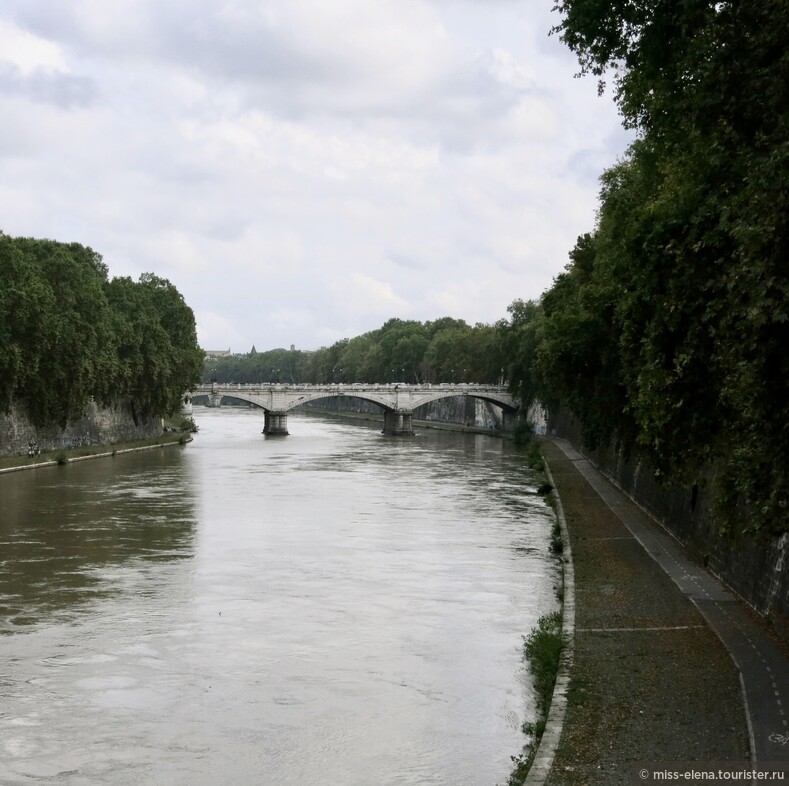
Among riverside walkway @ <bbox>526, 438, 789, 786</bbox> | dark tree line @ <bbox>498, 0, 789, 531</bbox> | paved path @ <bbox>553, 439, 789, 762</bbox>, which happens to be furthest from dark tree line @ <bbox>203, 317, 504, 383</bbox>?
dark tree line @ <bbox>498, 0, 789, 531</bbox>

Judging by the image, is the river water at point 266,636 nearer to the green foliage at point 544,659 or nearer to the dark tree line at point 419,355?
the green foliage at point 544,659

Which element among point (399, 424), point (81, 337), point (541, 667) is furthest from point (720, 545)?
point (399, 424)

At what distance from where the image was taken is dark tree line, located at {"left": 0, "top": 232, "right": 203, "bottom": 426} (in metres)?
48.9

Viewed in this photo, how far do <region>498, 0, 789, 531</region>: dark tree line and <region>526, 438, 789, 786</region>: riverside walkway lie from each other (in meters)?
2.09

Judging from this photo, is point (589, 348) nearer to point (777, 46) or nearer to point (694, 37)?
point (694, 37)

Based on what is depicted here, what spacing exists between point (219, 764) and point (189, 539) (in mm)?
17889

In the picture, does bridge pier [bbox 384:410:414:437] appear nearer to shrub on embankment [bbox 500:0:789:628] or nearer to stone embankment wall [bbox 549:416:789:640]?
stone embankment wall [bbox 549:416:789:640]

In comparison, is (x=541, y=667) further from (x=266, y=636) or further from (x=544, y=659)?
(x=266, y=636)

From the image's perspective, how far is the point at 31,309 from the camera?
4825 centimetres

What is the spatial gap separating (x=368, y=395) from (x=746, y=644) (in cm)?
7718

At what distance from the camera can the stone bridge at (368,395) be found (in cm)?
8919

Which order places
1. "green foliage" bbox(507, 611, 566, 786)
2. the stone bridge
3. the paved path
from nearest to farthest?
the paved path → "green foliage" bbox(507, 611, 566, 786) → the stone bridge

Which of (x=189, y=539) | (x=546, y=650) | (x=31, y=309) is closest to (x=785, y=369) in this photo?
(x=546, y=650)

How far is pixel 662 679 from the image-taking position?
13.9 meters
